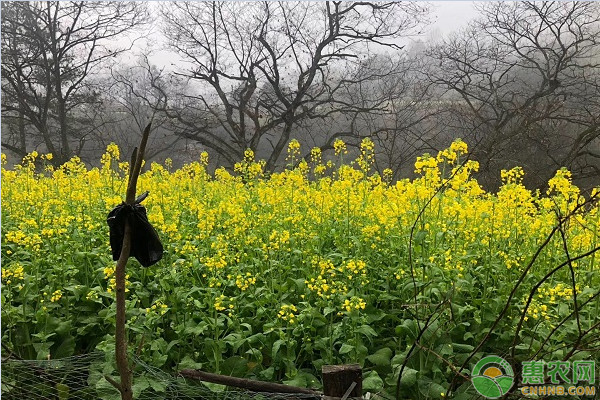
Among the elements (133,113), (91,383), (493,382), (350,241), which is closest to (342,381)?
(493,382)

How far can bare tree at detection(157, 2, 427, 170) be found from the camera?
4.04 meters

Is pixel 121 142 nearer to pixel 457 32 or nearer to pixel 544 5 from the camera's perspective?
pixel 457 32

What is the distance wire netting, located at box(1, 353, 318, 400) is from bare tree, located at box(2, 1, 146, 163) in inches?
111

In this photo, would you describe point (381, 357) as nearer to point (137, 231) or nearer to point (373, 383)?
point (373, 383)

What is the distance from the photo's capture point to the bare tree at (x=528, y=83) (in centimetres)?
325

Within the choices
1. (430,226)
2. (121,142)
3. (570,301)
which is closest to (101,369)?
(430,226)

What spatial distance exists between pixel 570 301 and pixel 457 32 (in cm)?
239

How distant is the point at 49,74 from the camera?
4.12 metres

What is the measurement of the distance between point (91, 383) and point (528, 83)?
3112mm

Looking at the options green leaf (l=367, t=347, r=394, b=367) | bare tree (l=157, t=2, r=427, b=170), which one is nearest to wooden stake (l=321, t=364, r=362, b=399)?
green leaf (l=367, t=347, r=394, b=367)

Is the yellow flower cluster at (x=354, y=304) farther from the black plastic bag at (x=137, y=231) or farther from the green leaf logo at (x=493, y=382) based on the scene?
the black plastic bag at (x=137, y=231)

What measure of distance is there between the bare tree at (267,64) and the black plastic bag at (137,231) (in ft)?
10.7

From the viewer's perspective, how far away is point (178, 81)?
4.37 meters

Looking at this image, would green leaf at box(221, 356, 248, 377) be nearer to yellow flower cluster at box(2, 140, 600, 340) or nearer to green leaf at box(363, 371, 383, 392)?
yellow flower cluster at box(2, 140, 600, 340)
